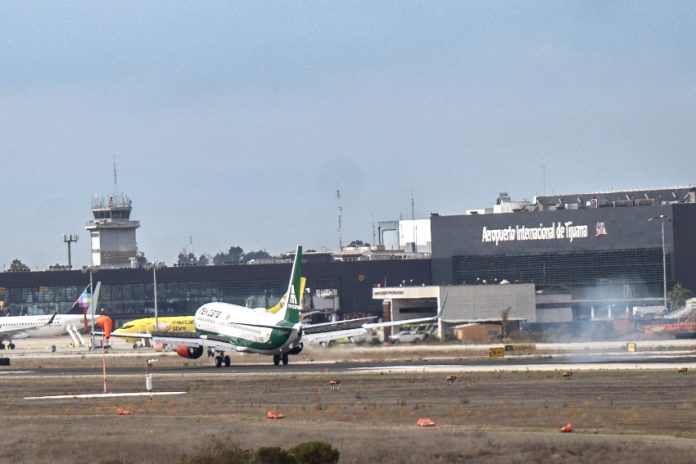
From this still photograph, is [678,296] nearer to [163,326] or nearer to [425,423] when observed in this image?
[163,326]

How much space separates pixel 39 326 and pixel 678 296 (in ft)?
264

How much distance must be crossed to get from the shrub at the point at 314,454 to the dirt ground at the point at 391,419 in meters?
1.49

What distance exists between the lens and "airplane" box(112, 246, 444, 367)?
9350 centimetres

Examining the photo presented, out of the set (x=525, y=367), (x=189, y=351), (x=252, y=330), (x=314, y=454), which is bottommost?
(x=525, y=367)

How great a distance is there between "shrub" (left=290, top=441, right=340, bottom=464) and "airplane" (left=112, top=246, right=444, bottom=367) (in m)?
54.3

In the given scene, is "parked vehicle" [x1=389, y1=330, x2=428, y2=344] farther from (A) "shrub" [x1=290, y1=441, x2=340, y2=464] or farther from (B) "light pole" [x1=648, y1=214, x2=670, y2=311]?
(A) "shrub" [x1=290, y1=441, x2=340, y2=464]

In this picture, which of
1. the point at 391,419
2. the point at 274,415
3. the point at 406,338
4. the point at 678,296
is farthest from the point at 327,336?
the point at 678,296

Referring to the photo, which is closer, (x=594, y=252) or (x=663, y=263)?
(x=663, y=263)

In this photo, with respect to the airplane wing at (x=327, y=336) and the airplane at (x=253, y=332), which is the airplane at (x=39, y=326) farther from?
the airplane wing at (x=327, y=336)

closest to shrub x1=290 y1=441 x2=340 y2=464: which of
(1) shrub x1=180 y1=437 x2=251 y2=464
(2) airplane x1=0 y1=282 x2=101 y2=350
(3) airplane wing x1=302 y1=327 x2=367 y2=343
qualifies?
(1) shrub x1=180 y1=437 x2=251 y2=464

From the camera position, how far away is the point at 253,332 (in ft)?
312

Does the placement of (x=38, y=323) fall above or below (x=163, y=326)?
above

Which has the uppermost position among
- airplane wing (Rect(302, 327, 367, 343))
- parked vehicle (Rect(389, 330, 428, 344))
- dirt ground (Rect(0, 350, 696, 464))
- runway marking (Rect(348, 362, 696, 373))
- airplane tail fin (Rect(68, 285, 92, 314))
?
airplane tail fin (Rect(68, 285, 92, 314))

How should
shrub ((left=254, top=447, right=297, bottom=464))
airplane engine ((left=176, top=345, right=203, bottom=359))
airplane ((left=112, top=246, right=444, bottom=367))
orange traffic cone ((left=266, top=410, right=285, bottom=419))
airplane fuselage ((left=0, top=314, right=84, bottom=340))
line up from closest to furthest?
shrub ((left=254, top=447, right=297, bottom=464)) < orange traffic cone ((left=266, top=410, right=285, bottom=419)) < airplane ((left=112, top=246, right=444, bottom=367)) < airplane engine ((left=176, top=345, right=203, bottom=359)) < airplane fuselage ((left=0, top=314, right=84, bottom=340))
